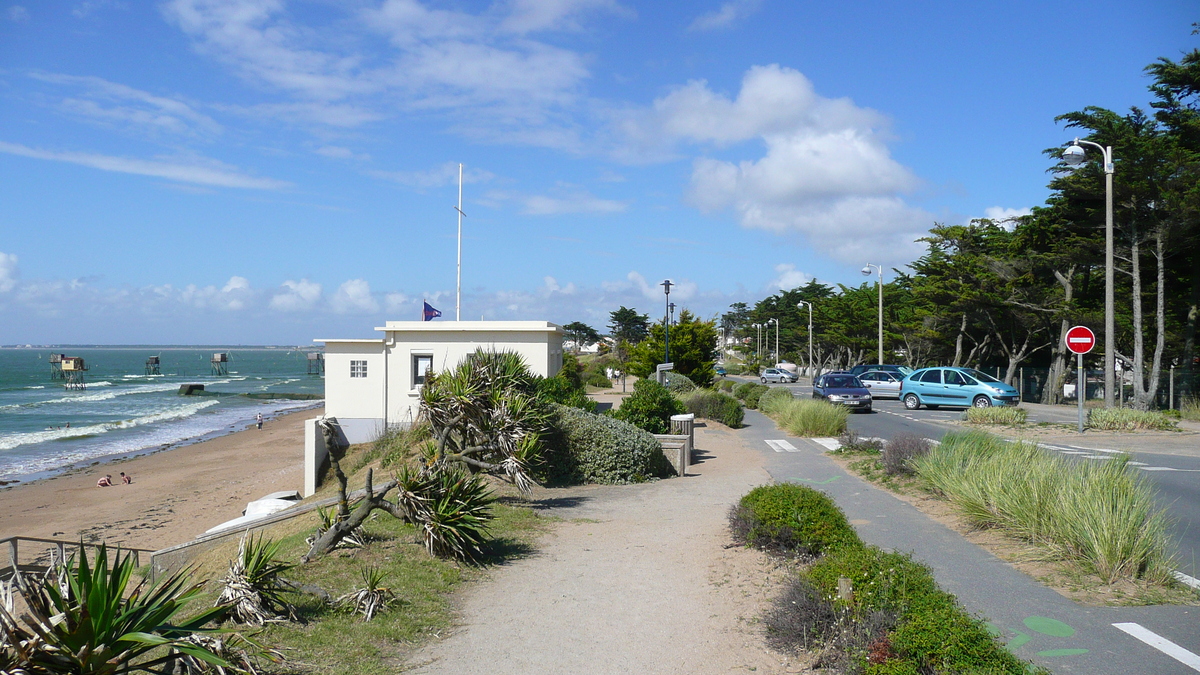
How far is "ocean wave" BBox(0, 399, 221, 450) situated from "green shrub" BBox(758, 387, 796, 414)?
1451 inches

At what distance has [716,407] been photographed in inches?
994

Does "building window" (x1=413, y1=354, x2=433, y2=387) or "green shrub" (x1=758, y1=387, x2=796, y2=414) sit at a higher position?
"building window" (x1=413, y1=354, x2=433, y2=387)

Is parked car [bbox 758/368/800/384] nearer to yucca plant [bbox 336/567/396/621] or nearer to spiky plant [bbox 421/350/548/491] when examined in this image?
spiky plant [bbox 421/350/548/491]

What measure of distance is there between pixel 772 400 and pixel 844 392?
2.62 meters

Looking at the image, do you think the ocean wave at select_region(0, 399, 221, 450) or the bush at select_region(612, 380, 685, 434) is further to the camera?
the ocean wave at select_region(0, 399, 221, 450)

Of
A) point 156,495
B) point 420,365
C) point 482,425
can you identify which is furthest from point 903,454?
point 156,495

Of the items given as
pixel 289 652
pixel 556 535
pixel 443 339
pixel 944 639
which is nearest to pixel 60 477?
pixel 443 339

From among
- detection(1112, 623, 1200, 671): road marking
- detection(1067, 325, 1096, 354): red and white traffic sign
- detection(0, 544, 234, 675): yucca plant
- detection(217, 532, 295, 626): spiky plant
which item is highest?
detection(1067, 325, 1096, 354): red and white traffic sign

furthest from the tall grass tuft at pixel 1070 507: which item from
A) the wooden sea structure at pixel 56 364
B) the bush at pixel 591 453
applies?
the wooden sea structure at pixel 56 364

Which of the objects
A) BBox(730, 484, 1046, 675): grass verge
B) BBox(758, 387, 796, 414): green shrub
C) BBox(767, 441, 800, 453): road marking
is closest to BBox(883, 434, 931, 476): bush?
BBox(767, 441, 800, 453): road marking

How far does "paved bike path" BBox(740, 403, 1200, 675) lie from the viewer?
16.1 ft

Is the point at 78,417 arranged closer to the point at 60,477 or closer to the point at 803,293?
the point at 60,477

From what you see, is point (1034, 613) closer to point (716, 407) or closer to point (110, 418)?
point (716, 407)

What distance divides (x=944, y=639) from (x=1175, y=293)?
114 ft
